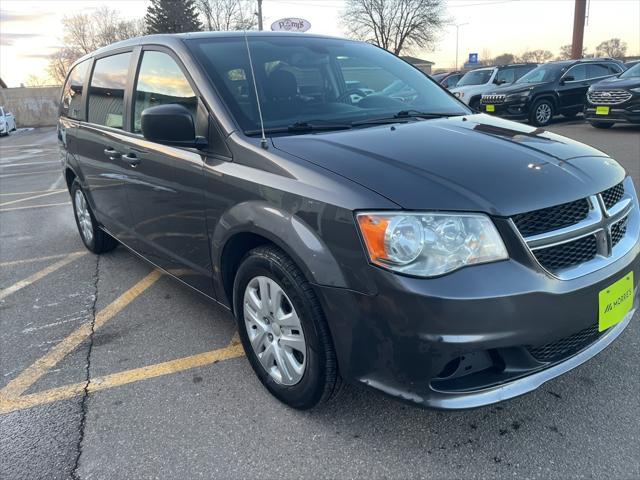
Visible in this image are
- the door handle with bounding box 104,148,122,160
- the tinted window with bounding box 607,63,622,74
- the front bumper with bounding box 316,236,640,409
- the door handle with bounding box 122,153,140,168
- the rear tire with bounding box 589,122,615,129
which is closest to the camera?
the front bumper with bounding box 316,236,640,409

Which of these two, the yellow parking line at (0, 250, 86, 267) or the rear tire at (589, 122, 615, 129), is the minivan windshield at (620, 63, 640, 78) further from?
the yellow parking line at (0, 250, 86, 267)

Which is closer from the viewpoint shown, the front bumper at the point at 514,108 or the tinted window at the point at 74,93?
the tinted window at the point at 74,93

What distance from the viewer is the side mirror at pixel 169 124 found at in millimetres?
2596

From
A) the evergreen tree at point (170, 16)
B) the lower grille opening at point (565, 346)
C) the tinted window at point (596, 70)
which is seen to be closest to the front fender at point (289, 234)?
the lower grille opening at point (565, 346)

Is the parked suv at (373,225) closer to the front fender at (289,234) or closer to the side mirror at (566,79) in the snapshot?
the front fender at (289,234)

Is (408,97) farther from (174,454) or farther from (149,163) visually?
(174,454)

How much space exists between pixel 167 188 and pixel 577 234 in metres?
2.17

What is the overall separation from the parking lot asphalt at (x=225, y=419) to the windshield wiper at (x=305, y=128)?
1322mm

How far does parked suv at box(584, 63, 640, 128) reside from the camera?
1119cm

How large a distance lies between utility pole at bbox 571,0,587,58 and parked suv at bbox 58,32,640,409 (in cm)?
3229

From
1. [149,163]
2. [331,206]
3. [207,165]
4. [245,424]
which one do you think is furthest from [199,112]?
[245,424]

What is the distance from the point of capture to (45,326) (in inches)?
143

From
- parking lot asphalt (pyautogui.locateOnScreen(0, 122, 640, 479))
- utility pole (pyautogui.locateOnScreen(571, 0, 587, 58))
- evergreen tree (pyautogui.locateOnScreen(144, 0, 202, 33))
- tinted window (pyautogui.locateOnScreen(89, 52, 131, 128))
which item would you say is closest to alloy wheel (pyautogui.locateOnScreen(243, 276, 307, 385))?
parking lot asphalt (pyautogui.locateOnScreen(0, 122, 640, 479))

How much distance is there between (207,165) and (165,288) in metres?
1.79
